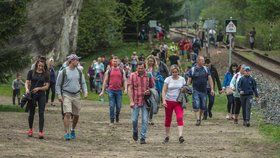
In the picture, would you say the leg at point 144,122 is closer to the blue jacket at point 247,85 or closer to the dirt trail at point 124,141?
the dirt trail at point 124,141

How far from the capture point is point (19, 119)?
20328mm

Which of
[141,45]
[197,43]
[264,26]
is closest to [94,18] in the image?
[141,45]

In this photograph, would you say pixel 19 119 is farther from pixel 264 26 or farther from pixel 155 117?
pixel 264 26

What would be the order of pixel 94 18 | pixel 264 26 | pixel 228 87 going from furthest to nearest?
1. pixel 264 26
2. pixel 94 18
3. pixel 228 87

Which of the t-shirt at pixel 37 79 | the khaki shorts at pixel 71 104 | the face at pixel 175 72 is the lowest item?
the khaki shorts at pixel 71 104

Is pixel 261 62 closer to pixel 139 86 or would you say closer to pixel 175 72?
pixel 175 72

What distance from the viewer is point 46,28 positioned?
35.9 meters

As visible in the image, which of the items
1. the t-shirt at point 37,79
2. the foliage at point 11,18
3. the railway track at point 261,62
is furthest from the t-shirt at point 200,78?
the railway track at point 261,62

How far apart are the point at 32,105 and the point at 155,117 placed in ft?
24.0

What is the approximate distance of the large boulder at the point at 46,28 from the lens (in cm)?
3494

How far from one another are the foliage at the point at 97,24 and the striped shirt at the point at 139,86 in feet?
138

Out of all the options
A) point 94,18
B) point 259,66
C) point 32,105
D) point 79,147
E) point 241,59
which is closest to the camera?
point 79,147

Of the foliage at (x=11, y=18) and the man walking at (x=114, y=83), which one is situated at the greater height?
the foliage at (x=11, y=18)

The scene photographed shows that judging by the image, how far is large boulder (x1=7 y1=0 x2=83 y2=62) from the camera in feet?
115
